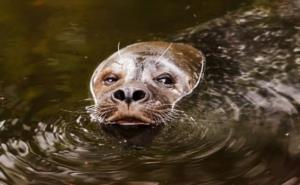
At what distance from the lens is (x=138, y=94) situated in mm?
5273

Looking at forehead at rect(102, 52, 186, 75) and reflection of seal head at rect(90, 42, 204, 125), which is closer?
reflection of seal head at rect(90, 42, 204, 125)

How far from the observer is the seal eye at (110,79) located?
6.05 meters

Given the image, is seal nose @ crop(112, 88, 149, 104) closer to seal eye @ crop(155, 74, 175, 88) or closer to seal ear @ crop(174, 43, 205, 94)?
seal eye @ crop(155, 74, 175, 88)

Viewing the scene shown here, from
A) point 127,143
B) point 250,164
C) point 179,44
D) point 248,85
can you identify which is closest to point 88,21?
point 179,44

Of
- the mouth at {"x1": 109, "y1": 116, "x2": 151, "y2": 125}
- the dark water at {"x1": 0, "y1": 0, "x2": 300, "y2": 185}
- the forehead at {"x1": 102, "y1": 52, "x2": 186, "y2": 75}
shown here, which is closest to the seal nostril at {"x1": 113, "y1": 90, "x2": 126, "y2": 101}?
the mouth at {"x1": 109, "y1": 116, "x2": 151, "y2": 125}

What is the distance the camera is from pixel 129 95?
516cm

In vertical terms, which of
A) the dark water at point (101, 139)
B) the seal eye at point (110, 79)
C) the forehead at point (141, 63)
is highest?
the forehead at point (141, 63)

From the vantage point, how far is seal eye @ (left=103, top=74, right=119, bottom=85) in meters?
6.05

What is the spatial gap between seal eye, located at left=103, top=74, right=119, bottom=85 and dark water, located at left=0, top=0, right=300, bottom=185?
0.23 meters

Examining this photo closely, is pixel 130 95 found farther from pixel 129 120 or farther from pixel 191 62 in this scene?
pixel 191 62

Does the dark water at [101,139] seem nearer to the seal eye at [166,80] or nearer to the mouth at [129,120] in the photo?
the mouth at [129,120]

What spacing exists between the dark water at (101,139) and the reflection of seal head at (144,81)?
13 cm

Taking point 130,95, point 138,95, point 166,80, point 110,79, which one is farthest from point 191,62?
point 130,95

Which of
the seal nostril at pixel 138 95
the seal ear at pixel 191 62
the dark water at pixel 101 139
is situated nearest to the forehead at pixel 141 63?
the seal ear at pixel 191 62
